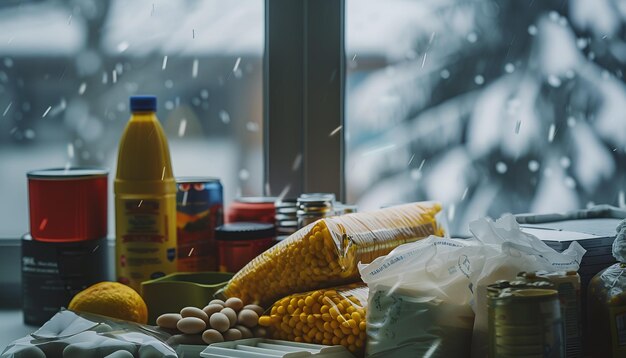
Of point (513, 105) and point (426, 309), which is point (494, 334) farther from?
point (513, 105)

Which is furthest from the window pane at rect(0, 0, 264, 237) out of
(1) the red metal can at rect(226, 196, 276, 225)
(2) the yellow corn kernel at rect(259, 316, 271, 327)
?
(2) the yellow corn kernel at rect(259, 316, 271, 327)

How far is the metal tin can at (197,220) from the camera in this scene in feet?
4.14

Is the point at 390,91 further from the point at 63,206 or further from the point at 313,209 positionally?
the point at 63,206

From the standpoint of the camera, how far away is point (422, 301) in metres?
0.91

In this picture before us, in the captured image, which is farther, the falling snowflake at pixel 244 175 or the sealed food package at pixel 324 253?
the falling snowflake at pixel 244 175

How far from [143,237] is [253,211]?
0.19m

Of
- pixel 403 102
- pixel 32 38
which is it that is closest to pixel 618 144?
pixel 403 102

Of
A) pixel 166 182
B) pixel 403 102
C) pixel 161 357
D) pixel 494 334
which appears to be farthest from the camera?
pixel 403 102

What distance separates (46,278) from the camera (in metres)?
1.24

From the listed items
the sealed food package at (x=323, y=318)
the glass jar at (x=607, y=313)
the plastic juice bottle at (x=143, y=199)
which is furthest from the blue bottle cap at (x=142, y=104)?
the glass jar at (x=607, y=313)

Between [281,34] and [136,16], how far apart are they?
26 centimetres

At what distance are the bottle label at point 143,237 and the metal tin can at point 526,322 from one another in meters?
0.56

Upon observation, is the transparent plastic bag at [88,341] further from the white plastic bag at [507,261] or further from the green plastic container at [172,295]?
the white plastic bag at [507,261]

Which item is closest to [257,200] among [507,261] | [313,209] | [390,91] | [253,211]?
[253,211]
